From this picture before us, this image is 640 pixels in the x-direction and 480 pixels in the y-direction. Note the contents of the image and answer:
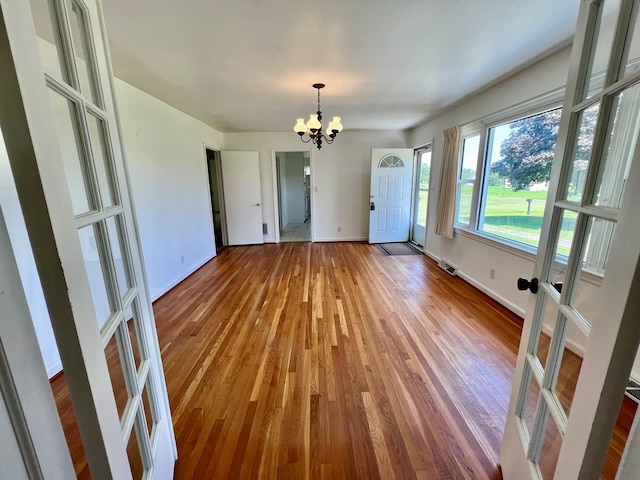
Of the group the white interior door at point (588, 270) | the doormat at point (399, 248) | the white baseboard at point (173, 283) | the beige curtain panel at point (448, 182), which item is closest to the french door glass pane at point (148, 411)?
the white interior door at point (588, 270)

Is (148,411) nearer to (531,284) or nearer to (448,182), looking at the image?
(531,284)

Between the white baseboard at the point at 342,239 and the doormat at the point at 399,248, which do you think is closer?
the doormat at the point at 399,248

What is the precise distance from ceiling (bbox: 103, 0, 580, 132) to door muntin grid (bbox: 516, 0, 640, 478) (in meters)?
1.13

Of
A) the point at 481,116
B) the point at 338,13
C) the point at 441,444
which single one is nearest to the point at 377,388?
the point at 441,444


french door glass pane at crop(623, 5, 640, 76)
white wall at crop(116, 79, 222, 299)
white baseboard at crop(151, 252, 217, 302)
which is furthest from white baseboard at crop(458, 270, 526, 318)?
white baseboard at crop(151, 252, 217, 302)

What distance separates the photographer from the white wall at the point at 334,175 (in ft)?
17.8

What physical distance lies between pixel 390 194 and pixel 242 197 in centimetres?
290

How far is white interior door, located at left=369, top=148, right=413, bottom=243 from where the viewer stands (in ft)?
17.3

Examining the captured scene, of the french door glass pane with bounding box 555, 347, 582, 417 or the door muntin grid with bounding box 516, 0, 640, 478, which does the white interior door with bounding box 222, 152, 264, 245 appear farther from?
the french door glass pane with bounding box 555, 347, 582, 417

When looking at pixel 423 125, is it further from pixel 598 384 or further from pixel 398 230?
pixel 598 384

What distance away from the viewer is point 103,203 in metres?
0.81

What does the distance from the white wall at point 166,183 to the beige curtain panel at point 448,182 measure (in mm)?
3645

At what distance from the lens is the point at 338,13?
5.29 feet

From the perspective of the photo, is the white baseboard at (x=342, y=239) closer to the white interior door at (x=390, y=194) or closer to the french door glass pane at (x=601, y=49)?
the white interior door at (x=390, y=194)
